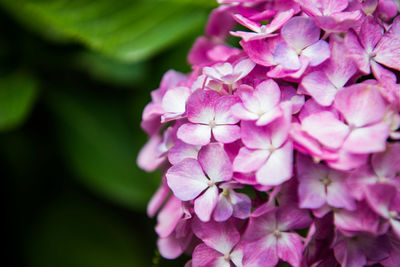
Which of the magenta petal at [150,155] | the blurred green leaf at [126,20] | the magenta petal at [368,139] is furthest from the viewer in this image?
the blurred green leaf at [126,20]

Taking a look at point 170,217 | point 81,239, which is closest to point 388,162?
point 170,217

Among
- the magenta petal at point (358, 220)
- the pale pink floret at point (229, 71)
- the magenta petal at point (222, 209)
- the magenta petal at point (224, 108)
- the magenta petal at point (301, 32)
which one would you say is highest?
the magenta petal at point (301, 32)

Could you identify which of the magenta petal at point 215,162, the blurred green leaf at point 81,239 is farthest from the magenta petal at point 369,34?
the blurred green leaf at point 81,239

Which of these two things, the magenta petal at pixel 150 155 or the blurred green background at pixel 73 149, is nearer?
the magenta petal at pixel 150 155

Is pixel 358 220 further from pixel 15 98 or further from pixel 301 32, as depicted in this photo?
pixel 15 98

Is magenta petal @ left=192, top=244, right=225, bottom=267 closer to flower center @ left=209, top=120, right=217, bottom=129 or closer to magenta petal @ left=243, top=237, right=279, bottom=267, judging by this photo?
magenta petal @ left=243, top=237, right=279, bottom=267

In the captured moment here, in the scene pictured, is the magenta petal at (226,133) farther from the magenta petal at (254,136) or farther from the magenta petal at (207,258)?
the magenta petal at (207,258)
